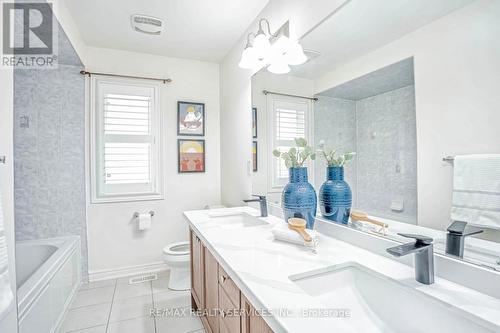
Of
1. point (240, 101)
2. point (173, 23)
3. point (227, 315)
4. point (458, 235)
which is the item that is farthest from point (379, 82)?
point (173, 23)

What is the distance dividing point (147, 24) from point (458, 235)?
2.66 m

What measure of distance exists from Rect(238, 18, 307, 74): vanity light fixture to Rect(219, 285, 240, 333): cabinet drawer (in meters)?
1.46

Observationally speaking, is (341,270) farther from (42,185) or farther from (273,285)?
(42,185)

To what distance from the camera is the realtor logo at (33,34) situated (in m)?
1.73

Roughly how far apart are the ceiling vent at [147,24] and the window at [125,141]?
607 millimetres

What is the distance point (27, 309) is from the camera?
1.38 metres

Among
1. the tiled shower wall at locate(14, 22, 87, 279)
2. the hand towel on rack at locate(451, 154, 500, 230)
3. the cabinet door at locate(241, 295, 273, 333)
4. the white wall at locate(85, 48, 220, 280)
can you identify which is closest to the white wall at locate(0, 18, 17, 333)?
the cabinet door at locate(241, 295, 273, 333)

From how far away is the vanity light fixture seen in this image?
1664mm

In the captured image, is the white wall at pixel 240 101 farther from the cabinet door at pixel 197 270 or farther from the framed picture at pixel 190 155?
the cabinet door at pixel 197 270

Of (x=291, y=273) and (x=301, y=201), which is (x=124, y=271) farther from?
(x=291, y=273)

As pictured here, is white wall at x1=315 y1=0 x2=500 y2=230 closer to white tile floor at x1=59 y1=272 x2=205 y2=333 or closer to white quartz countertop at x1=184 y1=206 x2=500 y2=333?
white quartz countertop at x1=184 y1=206 x2=500 y2=333

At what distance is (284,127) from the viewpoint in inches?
71.4

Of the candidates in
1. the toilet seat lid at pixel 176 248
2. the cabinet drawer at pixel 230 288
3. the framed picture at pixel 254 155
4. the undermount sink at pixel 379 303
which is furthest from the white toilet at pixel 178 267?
the undermount sink at pixel 379 303

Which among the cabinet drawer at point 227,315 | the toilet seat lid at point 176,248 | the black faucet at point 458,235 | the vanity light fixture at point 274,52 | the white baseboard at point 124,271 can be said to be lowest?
the white baseboard at point 124,271
